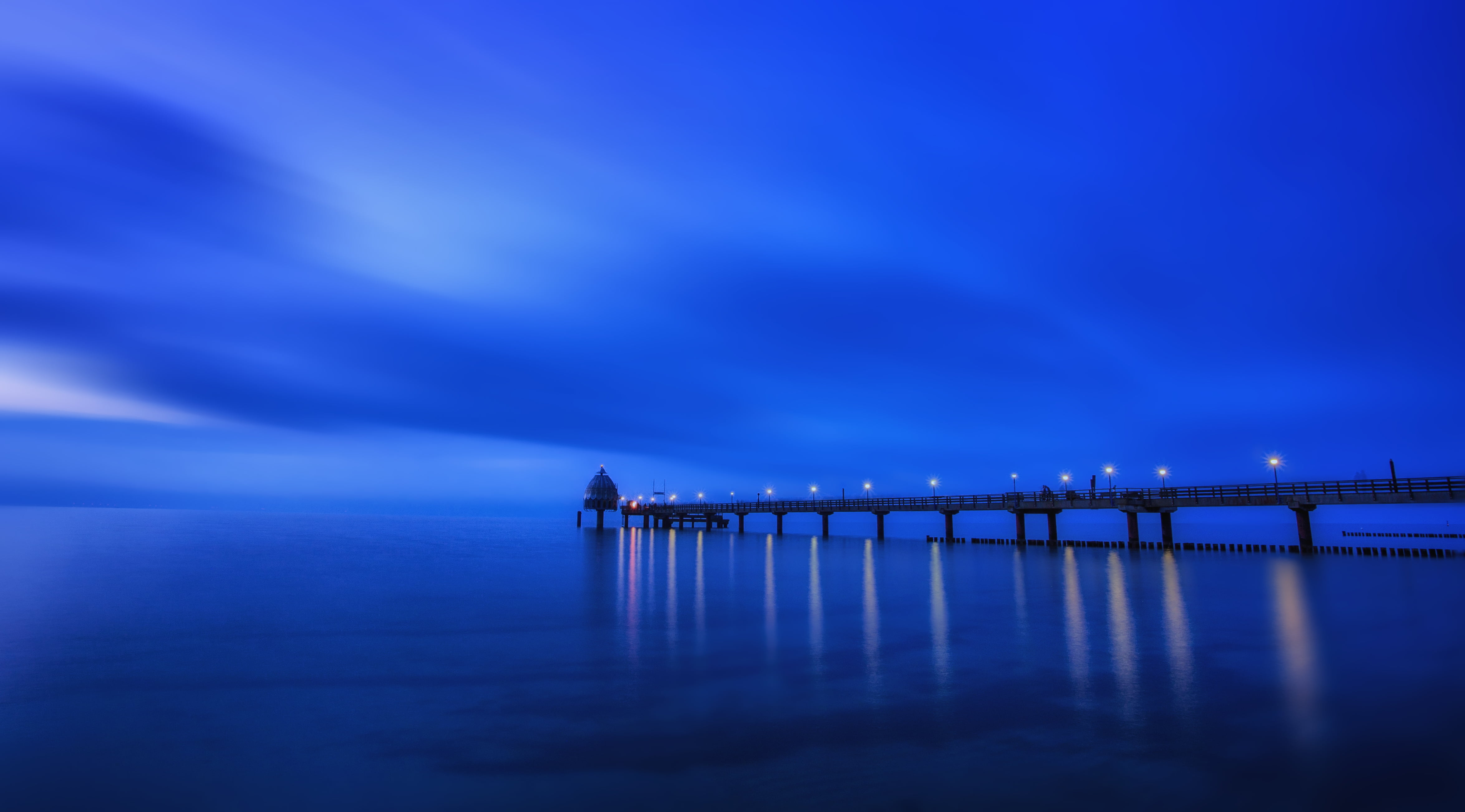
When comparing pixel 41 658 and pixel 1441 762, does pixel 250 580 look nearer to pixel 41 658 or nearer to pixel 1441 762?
pixel 41 658

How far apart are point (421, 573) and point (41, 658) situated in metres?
24.3

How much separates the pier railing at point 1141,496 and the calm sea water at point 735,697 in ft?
36.0

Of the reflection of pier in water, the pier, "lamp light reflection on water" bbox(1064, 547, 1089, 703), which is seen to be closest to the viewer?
the reflection of pier in water

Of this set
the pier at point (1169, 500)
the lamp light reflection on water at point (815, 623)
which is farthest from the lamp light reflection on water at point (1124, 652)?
the pier at point (1169, 500)

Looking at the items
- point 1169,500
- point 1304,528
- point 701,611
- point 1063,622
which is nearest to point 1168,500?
point 1169,500

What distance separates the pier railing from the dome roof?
33153mm

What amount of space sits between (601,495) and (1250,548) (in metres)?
90.0

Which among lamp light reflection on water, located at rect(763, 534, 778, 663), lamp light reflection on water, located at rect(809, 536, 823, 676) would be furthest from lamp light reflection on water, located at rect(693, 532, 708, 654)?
lamp light reflection on water, located at rect(809, 536, 823, 676)

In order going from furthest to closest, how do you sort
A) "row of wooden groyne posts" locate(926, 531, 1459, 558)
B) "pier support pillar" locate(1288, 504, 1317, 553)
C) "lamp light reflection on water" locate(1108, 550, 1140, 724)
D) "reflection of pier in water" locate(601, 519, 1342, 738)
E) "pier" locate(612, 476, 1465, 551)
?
1. "row of wooden groyne posts" locate(926, 531, 1459, 558)
2. "pier support pillar" locate(1288, 504, 1317, 553)
3. "pier" locate(612, 476, 1465, 551)
4. "reflection of pier in water" locate(601, 519, 1342, 738)
5. "lamp light reflection on water" locate(1108, 550, 1140, 724)

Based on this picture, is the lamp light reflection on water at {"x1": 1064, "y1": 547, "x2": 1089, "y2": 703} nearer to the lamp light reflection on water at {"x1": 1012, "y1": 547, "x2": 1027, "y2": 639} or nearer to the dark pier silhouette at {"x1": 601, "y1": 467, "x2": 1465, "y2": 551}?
the lamp light reflection on water at {"x1": 1012, "y1": 547, "x2": 1027, "y2": 639}

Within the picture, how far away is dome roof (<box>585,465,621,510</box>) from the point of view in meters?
120

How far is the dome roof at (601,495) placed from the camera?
394 feet

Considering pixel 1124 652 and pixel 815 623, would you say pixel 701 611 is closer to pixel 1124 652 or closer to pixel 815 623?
pixel 815 623

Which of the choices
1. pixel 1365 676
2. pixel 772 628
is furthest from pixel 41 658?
pixel 1365 676
